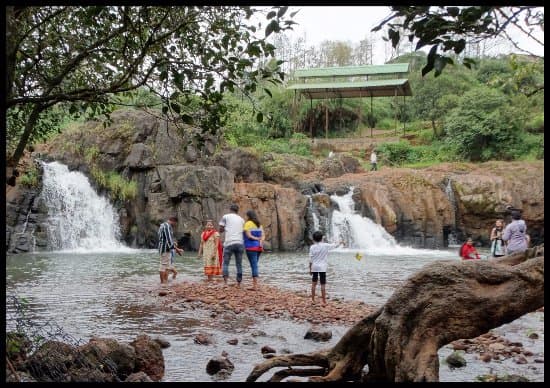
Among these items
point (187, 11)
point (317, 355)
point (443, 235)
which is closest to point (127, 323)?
point (317, 355)

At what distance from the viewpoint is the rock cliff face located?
73.7ft

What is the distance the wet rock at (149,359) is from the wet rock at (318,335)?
85.6 inches

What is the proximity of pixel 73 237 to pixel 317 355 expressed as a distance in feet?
62.8

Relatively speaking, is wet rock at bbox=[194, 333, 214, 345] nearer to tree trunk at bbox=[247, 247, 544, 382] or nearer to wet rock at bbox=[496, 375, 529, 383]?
tree trunk at bbox=[247, 247, 544, 382]

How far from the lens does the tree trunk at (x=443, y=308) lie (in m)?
4.31

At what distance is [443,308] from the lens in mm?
4328

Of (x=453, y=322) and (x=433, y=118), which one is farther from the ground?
(x=433, y=118)

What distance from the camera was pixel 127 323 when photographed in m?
7.93

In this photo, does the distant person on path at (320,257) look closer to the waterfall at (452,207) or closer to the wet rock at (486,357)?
the wet rock at (486,357)

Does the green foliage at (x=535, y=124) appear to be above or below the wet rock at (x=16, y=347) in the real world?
above

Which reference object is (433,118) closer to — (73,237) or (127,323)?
(73,237)

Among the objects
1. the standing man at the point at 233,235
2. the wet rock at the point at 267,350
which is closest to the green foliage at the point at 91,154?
the standing man at the point at 233,235

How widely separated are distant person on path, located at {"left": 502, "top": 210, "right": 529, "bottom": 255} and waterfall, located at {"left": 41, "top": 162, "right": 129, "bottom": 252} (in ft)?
51.5

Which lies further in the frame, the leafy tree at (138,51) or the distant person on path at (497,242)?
the distant person on path at (497,242)
